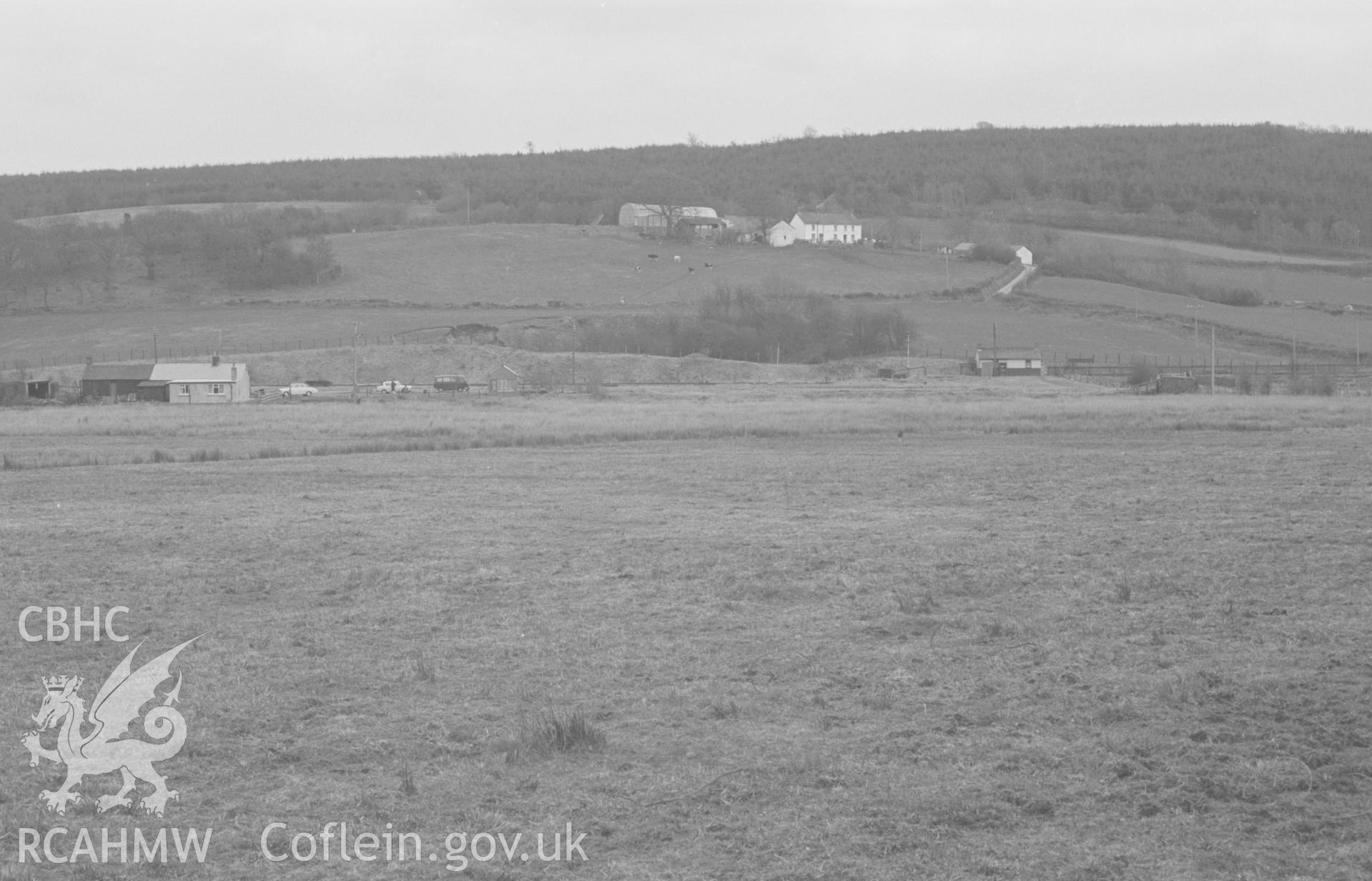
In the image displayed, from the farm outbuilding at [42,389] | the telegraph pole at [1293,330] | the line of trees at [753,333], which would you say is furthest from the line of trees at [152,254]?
the telegraph pole at [1293,330]

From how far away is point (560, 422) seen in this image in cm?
4403

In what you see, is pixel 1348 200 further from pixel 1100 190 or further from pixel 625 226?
pixel 625 226

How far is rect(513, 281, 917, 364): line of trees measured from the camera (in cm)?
9500

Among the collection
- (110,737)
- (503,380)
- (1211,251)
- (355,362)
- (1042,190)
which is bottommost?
(503,380)

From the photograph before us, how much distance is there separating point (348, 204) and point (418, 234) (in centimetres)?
3803

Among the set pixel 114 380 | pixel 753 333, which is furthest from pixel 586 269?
pixel 114 380

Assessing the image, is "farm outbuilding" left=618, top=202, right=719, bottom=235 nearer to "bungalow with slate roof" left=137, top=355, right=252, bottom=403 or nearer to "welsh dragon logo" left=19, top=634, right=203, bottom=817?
"bungalow with slate roof" left=137, top=355, right=252, bottom=403

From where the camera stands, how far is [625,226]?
14850 centimetres

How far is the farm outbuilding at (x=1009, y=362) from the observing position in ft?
277

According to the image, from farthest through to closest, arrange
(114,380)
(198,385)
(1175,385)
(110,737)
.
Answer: (114,380) → (198,385) → (1175,385) → (110,737)

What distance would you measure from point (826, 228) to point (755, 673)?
142 meters

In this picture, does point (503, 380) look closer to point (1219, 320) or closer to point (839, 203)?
point (1219, 320)

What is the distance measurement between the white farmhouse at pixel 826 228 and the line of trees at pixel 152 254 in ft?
174

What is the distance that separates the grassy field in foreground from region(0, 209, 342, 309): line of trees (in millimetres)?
100915
